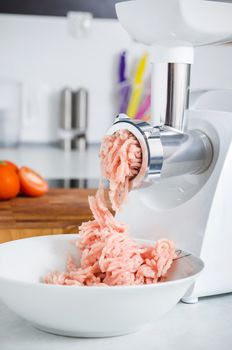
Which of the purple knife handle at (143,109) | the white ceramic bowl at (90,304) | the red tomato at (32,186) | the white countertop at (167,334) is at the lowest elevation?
the white countertop at (167,334)

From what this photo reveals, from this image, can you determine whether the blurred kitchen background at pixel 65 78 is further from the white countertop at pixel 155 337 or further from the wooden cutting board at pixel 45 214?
the white countertop at pixel 155 337

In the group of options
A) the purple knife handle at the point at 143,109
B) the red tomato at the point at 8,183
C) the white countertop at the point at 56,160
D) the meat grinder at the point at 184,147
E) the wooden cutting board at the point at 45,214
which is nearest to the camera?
the meat grinder at the point at 184,147

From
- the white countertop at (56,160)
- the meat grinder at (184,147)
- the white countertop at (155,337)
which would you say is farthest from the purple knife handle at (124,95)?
the white countertop at (155,337)

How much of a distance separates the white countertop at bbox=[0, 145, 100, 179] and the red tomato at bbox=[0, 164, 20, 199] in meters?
0.38

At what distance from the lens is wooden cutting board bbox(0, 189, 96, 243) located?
1235 millimetres

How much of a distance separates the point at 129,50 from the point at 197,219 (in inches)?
79.6

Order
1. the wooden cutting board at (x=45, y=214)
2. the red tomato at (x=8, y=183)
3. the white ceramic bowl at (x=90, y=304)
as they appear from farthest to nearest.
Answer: the red tomato at (x=8, y=183) < the wooden cutting board at (x=45, y=214) < the white ceramic bowl at (x=90, y=304)

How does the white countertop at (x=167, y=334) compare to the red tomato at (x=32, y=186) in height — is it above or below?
below

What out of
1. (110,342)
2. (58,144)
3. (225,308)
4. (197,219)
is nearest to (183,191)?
(197,219)

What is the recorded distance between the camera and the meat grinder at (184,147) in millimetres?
918

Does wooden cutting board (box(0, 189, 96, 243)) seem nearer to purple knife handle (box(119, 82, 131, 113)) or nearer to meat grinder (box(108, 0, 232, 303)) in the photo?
meat grinder (box(108, 0, 232, 303))

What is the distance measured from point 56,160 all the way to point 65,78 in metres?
0.54

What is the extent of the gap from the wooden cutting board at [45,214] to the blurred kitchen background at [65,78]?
108 centimetres

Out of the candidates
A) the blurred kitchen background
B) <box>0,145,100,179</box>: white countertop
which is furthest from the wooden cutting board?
the blurred kitchen background
